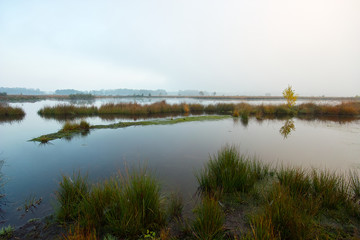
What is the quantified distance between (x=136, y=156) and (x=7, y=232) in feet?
12.6

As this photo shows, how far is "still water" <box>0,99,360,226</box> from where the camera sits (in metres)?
4.04

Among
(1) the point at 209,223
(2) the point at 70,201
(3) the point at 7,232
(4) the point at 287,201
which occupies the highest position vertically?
(4) the point at 287,201

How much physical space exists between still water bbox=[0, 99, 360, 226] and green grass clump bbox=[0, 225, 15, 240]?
263 mm

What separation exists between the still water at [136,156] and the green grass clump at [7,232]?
0.26 meters

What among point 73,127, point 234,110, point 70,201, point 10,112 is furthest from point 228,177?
point 10,112

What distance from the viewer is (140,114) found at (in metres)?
19.0

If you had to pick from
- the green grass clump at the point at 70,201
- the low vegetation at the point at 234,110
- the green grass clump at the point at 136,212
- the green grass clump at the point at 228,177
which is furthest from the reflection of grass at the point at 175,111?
the green grass clump at the point at 70,201

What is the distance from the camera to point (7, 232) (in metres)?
2.58

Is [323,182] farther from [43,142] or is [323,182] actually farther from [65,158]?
Answer: [43,142]

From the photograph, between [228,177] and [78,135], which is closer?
[228,177]

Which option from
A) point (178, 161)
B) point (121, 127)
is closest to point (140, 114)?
point (121, 127)

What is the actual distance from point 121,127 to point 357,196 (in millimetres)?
11560

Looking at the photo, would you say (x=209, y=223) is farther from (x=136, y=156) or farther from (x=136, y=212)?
(x=136, y=156)

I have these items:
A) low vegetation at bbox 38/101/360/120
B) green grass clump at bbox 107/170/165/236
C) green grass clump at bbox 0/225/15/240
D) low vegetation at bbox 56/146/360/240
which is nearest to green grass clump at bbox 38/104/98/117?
low vegetation at bbox 38/101/360/120
